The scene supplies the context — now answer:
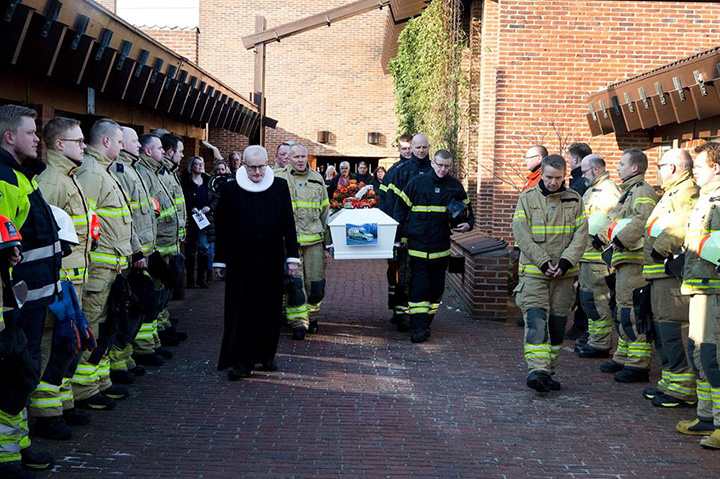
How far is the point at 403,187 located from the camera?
1062 cm

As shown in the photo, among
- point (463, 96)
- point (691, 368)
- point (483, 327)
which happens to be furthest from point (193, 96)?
point (691, 368)

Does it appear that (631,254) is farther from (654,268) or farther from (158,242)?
(158,242)

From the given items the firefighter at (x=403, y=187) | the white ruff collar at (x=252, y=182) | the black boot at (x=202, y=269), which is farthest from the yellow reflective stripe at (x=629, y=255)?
the black boot at (x=202, y=269)

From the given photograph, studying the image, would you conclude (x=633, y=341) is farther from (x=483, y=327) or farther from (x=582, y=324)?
(x=483, y=327)

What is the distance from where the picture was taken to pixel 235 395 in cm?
754

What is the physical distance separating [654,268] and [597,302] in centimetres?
201

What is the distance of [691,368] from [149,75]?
346 inches

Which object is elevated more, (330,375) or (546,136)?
(546,136)

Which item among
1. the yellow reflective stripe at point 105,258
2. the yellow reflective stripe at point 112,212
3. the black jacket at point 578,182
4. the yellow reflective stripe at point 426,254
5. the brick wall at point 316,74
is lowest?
the yellow reflective stripe at point 426,254

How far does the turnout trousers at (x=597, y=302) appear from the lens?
9234 millimetres

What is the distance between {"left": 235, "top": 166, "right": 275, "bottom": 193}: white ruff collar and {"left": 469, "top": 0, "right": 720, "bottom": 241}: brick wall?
21.3 ft

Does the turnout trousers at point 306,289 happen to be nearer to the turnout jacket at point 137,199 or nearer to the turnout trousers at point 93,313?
the turnout jacket at point 137,199

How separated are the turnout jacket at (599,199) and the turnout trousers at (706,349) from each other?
2.59m

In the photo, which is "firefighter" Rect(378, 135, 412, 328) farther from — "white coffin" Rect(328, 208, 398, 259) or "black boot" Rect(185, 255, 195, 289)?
"black boot" Rect(185, 255, 195, 289)
